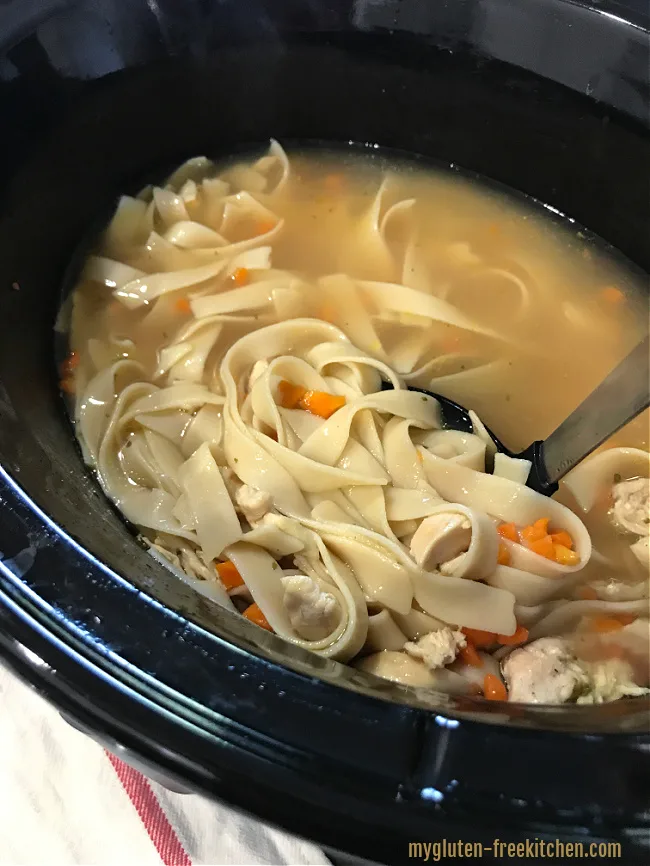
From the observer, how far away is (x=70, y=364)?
196cm

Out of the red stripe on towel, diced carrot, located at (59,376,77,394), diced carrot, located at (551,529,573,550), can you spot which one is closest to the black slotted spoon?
diced carrot, located at (551,529,573,550)

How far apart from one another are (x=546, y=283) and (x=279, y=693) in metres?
1.80

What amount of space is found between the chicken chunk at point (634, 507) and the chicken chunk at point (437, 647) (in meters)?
0.64

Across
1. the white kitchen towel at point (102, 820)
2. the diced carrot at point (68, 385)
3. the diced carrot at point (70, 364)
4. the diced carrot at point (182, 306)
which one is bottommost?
the white kitchen towel at point (102, 820)

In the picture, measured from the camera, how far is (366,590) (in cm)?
169

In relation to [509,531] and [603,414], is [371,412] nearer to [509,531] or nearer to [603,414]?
A: [509,531]

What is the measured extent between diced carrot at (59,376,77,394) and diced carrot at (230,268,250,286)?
63 centimetres

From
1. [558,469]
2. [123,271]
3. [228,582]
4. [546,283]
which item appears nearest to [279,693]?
[228,582]

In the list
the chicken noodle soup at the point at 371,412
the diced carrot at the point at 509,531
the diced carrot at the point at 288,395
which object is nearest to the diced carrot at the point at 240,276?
the chicken noodle soup at the point at 371,412

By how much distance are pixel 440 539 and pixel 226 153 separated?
5.45 feet

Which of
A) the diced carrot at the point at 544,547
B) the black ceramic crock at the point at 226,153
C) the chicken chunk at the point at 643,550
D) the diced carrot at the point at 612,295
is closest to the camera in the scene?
the black ceramic crock at the point at 226,153

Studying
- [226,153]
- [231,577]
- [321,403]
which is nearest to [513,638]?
[231,577]

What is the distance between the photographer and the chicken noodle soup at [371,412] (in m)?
1.66

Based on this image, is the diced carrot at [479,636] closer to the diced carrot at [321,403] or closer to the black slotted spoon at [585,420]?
the black slotted spoon at [585,420]
